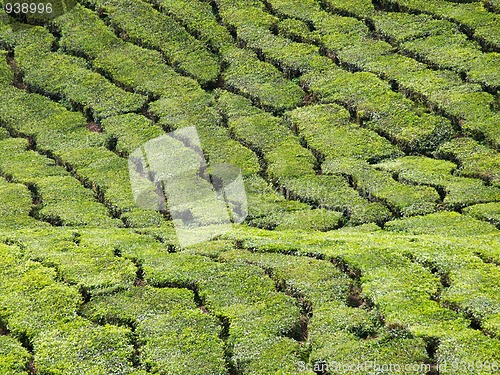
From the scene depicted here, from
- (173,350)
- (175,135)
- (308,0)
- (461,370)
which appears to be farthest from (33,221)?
(308,0)

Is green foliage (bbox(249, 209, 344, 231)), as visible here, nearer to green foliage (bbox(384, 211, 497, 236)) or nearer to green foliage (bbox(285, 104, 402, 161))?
green foliage (bbox(384, 211, 497, 236))

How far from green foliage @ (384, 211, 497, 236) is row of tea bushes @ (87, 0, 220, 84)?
18.8m

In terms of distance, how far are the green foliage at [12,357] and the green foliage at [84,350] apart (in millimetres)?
401

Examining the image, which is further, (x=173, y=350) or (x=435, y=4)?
(x=435, y=4)

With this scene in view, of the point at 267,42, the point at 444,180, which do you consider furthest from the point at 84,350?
the point at 267,42

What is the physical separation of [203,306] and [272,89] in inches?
847

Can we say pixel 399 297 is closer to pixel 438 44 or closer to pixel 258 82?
pixel 258 82

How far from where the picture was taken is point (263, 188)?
3806 cm

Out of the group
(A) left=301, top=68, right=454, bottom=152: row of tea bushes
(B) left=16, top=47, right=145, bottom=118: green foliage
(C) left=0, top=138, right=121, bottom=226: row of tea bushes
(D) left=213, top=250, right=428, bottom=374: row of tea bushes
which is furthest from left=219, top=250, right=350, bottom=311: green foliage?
(B) left=16, top=47, right=145, bottom=118: green foliage

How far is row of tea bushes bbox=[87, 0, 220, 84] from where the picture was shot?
4922 centimetres

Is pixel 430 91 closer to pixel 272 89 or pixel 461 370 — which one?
pixel 272 89

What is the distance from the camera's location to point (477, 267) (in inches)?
1085

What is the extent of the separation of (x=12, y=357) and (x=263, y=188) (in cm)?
1654

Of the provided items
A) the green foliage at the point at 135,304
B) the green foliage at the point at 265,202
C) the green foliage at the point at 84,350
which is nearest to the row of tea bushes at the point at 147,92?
the green foliage at the point at 265,202
